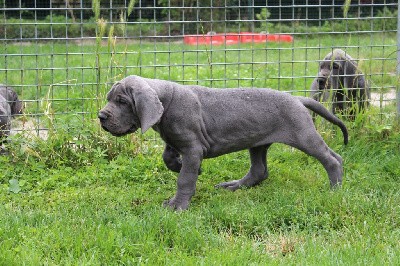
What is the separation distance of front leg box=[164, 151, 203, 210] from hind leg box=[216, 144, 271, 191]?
736 millimetres

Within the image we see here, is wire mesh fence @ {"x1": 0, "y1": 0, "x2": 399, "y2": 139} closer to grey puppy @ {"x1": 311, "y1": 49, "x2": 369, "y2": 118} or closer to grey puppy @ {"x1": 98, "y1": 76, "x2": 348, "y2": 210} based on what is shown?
grey puppy @ {"x1": 311, "y1": 49, "x2": 369, "y2": 118}

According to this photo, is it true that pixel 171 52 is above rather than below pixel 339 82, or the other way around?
above

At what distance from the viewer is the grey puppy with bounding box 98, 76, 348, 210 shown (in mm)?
5371

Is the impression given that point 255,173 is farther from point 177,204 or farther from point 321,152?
point 177,204

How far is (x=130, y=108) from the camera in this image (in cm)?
540

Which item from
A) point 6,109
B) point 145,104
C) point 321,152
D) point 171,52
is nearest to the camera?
point 145,104

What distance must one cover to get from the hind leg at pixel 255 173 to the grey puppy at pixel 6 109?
7.39 ft

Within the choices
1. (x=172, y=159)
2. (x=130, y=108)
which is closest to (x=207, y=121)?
(x=172, y=159)

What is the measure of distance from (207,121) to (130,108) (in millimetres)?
676

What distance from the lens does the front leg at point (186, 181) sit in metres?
5.50

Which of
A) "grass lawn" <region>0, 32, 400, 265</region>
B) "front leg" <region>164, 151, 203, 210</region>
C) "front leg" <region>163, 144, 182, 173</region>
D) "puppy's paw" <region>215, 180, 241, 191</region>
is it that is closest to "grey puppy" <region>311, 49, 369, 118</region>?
"grass lawn" <region>0, 32, 400, 265</region>

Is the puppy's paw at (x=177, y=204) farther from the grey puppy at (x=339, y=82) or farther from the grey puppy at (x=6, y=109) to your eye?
the grey puppy at (x=339, y=82)

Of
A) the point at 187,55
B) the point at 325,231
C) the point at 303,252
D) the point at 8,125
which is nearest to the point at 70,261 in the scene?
the point at 303,252

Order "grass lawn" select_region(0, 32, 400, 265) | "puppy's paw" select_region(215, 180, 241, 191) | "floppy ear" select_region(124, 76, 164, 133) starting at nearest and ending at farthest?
"grass lawn" select_region(0, 32, 400, 265)
"floppy ear" select_region(124, 76, 164, 133)
"puppy's paw" select_region(215, 180, 241, 191)
